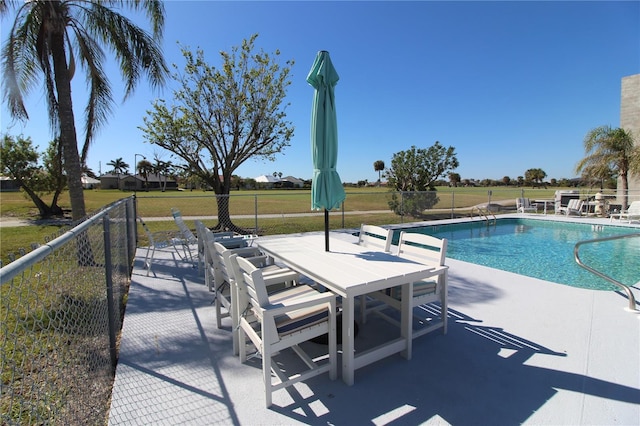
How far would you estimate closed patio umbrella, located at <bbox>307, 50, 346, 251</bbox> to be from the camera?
3.44 m

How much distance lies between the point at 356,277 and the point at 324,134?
174 cm

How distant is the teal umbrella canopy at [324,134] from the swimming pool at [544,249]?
524 centimetres

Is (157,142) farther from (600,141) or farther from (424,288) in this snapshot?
(600,141)

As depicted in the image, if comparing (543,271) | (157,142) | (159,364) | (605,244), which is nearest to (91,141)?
(157,142)

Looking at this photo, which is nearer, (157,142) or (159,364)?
(159,364)

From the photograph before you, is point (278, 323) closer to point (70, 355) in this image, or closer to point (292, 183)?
point (70, 355)

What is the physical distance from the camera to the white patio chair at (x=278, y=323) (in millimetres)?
2172

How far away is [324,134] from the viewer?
351cm

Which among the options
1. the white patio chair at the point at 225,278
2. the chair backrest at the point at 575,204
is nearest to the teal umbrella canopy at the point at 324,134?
the white patio chair at the point at 225,278

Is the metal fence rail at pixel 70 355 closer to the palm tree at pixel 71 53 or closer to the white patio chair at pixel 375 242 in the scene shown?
the white patio chair at pixel 375 242

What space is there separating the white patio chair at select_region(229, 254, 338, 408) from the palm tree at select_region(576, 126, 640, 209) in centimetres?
2123

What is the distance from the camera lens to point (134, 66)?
6.67 m

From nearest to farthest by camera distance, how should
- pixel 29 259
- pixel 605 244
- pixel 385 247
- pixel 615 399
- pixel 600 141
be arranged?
1. pixel 29 259
2. pixel 615 399
3. pixel 385 247
4. pixel 605 244
5. pixel 600 141

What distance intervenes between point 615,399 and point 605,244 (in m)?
9.82
